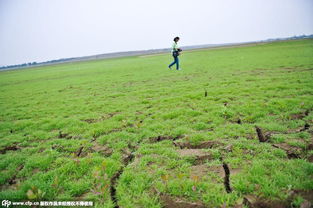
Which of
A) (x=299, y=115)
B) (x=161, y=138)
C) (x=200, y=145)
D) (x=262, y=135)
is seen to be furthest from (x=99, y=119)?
(x=299, y=115)

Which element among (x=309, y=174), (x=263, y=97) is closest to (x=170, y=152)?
(x=309, y=174)

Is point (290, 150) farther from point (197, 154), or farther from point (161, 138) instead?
point (161, 138)

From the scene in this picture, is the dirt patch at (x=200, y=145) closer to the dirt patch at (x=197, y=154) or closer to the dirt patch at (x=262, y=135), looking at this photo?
the dirt patch at (x=197, y=154)

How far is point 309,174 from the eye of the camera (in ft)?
7.84

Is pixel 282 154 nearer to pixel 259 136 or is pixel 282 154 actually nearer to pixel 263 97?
pixel 259 136

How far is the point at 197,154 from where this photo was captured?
3166 millimetres

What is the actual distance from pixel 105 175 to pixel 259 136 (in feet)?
10.8

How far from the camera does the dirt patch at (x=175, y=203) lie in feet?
7.04

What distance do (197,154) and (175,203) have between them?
3.81ft

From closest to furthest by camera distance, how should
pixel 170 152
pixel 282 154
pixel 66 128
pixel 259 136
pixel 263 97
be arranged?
1. pixel 282 154
2. pixel 170 152
3. pixel 259 136
4. pixel 66 128
5. pixel 263 97

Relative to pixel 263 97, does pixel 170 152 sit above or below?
below

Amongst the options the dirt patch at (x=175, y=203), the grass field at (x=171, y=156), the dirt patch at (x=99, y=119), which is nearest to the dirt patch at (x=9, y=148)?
the grass field at (x=171, y=156)

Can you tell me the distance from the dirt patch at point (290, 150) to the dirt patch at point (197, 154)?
134cm

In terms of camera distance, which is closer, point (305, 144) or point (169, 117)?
point (305, 144)
